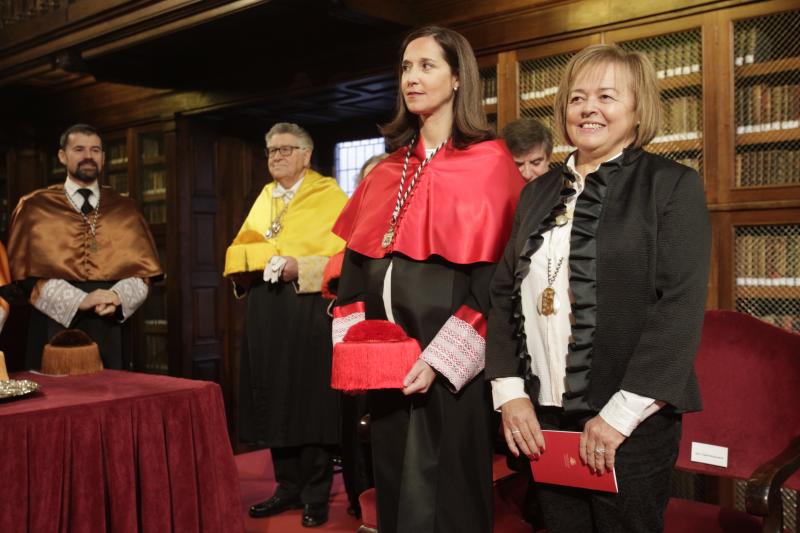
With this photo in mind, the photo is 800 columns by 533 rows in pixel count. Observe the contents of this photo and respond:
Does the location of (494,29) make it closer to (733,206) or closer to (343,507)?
(733,206)

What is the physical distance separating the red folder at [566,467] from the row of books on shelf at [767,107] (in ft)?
9.79

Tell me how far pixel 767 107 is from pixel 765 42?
1.04ft

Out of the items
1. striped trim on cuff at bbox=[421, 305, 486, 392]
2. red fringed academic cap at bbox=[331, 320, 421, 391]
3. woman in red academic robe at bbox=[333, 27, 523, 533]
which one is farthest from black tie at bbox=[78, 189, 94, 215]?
striped trim on cuff at bbox=[421, 305, 486, 392]

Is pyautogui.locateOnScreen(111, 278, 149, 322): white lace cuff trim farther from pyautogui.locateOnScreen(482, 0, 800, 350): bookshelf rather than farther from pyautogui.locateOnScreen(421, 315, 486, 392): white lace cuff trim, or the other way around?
pyautogui.locateOnScreen(482, 0, 800, 350): bookshelf

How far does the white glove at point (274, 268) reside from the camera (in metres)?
3.96

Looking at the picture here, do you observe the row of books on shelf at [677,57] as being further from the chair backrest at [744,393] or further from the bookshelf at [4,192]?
the bookshelf at [4,192]

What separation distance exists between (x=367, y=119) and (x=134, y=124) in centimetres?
218

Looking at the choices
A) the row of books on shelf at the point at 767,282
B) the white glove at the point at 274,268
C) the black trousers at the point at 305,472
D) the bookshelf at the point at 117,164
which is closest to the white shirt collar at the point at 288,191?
the white glove at the point at 274,268

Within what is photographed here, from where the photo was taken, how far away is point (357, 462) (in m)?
3.99

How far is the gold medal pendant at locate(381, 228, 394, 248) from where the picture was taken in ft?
7.57

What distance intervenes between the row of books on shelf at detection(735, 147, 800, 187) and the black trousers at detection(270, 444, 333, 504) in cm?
248

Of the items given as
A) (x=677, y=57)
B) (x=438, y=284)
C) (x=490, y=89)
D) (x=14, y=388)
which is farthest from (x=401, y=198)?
(x=490, y=89)

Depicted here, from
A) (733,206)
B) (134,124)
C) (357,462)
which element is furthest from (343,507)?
(134,124)

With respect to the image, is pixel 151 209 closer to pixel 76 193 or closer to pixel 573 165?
pixel 76 193
